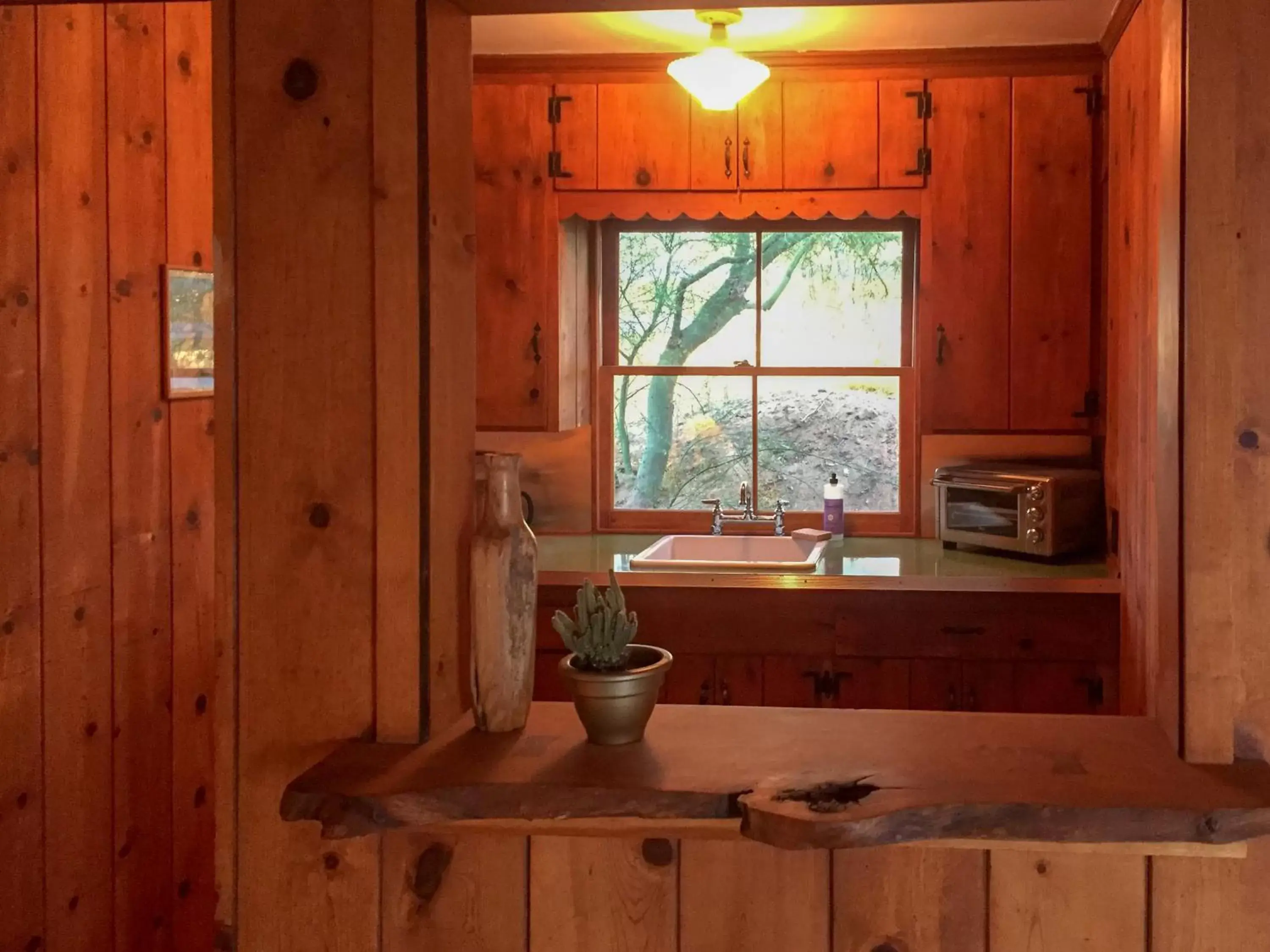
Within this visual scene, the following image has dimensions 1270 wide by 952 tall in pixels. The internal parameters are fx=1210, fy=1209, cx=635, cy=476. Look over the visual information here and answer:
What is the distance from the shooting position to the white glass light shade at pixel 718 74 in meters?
2.96

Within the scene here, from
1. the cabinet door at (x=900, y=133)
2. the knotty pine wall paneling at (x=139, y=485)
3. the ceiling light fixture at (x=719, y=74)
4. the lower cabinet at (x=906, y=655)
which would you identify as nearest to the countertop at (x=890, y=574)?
the lower cabinet at (x=906, y=655)

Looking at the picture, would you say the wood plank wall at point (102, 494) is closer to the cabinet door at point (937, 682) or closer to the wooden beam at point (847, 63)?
the wooden beam at point (847, 63)

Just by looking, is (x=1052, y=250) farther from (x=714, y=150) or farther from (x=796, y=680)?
(x=796, y=680)

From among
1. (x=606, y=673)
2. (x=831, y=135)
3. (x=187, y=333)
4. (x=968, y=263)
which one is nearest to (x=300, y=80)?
(x=606, y=673)

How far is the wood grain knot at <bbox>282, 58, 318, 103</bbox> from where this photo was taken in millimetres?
1339

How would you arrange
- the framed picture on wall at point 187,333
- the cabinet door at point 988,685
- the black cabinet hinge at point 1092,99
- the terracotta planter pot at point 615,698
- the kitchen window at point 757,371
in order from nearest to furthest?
the terracotta planter pot at point 615,698 < the framed picture on wall at point 187,333 < the cabinet door at point 988,685 < the black cabinet hinge at point 1092,99 < the kitchen window at point 757,371

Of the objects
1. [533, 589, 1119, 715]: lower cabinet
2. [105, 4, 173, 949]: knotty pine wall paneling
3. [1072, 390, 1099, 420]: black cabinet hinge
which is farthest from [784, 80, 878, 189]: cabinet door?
[105, 4, 173, 949]: knotty pine wall paneling

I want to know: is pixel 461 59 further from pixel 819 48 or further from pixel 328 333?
pixel 819 48

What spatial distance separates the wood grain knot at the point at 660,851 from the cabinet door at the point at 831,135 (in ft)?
8.18

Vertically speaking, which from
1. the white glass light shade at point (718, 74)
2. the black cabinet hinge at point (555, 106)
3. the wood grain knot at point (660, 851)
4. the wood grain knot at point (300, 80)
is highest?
the black cabinet hinge at point (555, 106)

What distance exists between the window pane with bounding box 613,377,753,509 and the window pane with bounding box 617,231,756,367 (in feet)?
0.28

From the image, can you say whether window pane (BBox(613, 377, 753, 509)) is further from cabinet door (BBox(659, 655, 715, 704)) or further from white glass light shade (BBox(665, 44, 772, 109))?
white glass light shade (BBox(665, 44, 772, 109))

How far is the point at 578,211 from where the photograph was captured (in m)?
3.50

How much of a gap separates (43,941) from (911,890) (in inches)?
68.8
